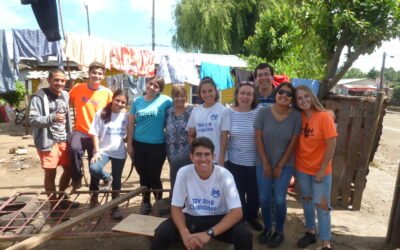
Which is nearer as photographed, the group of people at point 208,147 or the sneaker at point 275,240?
the group of people at point 208,147

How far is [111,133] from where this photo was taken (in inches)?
139

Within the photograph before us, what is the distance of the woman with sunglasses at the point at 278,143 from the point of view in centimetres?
287

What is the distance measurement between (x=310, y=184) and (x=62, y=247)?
110 inches

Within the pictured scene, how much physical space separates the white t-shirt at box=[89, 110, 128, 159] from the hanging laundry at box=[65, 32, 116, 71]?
334cm

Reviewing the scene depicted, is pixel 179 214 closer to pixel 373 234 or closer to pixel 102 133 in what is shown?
pixel 102 133

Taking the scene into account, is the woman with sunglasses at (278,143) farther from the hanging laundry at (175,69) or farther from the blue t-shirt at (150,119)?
the hanging laundry at (175,69)

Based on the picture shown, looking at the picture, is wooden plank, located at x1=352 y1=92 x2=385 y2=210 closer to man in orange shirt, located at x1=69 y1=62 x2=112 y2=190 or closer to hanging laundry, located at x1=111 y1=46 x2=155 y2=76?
man in orange shirt, located at x1=69 y1=62 x2=112 y2=190

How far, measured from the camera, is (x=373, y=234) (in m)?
3.59

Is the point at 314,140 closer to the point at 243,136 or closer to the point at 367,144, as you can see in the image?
the point at 243,136

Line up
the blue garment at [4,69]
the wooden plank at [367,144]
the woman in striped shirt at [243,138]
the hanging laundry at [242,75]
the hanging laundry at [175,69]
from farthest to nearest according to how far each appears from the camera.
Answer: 1. the hanging laundry at [175,69]
2. the hanging laundry at [242,75]
3. the blue garment at [4,69]
4. the wooden plank at [367,144]
5. the woman in striped shirt at [243,138]

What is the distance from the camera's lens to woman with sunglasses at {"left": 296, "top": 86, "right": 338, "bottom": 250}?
2736 millimetres

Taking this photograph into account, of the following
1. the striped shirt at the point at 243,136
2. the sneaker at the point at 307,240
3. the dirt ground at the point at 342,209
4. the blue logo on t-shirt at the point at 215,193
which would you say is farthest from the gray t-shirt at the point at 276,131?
the dirt ground at the point at 342,209

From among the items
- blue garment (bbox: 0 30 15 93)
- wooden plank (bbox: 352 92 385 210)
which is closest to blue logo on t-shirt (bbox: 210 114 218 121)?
wooden plank (bbox: 352 92 385 210)

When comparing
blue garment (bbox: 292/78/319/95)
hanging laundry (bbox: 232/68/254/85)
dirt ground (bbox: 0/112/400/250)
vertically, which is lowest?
dirt ground (bbox: 0/112/400/250)
